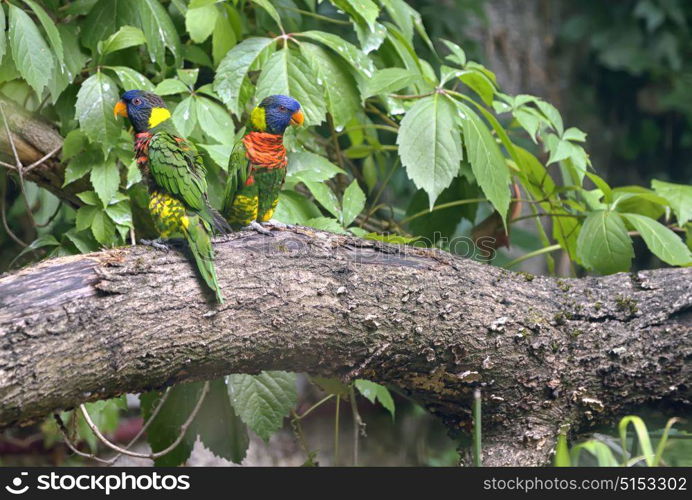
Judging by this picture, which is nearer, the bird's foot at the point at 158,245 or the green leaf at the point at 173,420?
the bird's foot at the point at 158,245

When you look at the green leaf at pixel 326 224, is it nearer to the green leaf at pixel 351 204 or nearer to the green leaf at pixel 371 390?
the green leaf at pixel 351 204

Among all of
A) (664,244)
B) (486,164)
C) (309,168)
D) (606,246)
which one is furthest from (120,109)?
(664,244)

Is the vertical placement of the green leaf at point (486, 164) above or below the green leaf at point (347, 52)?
below

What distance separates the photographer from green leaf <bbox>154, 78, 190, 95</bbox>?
237 cm

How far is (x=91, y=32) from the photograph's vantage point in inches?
98.4

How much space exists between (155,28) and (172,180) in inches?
28.2

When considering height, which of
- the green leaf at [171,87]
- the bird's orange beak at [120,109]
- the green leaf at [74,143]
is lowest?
the green leaf at [74,143]

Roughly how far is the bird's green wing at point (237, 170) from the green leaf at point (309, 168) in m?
0.20

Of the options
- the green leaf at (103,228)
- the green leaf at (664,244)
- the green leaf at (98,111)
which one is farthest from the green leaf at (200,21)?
the green leaf at (664,244)

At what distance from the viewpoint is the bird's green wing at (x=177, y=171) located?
2037 millimetres

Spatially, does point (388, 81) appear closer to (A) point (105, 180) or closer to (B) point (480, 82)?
(B) point (480, 82)

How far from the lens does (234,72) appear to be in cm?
242

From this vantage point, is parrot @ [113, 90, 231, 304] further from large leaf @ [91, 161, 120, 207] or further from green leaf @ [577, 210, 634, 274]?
green leaf @ [577, 210, 634, 274]

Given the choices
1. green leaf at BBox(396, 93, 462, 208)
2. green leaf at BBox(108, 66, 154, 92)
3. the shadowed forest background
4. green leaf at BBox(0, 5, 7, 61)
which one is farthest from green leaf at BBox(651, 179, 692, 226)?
green leaf at BBox(0, 5, 7, 61)
